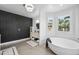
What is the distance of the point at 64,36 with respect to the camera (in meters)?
1.30

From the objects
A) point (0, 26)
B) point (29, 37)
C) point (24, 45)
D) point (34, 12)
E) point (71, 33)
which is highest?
point (34, 12)

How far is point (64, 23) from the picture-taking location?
1148 mm

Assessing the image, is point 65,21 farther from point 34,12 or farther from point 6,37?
point 6,37

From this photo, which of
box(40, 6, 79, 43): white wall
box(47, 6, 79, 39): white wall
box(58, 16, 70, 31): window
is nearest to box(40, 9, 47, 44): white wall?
box(40, 6, 79, 43): white wall

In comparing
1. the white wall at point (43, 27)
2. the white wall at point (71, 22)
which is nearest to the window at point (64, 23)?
the white wall at point (71, 22)

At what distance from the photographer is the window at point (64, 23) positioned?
3.73 feet

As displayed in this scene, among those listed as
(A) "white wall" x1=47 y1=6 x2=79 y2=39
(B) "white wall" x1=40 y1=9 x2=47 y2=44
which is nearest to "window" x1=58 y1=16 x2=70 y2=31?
(A) "white wall" x1=47 y1=6 x2=79 y2=39

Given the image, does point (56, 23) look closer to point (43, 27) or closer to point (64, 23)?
point (64, 23)

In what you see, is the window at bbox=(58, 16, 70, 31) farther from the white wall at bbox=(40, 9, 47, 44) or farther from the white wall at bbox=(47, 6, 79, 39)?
the white wall at bbox=(40, 9, 47, 44)

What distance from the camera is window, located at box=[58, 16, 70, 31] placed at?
3.73ft

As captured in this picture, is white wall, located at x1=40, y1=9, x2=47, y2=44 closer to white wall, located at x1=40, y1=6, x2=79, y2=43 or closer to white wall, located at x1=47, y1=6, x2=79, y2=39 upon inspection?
white wall, located at x1=40, y1=6, x2=79, y2=43

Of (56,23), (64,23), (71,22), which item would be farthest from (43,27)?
(71,22)

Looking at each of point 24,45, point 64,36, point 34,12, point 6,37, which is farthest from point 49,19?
point 6,37
